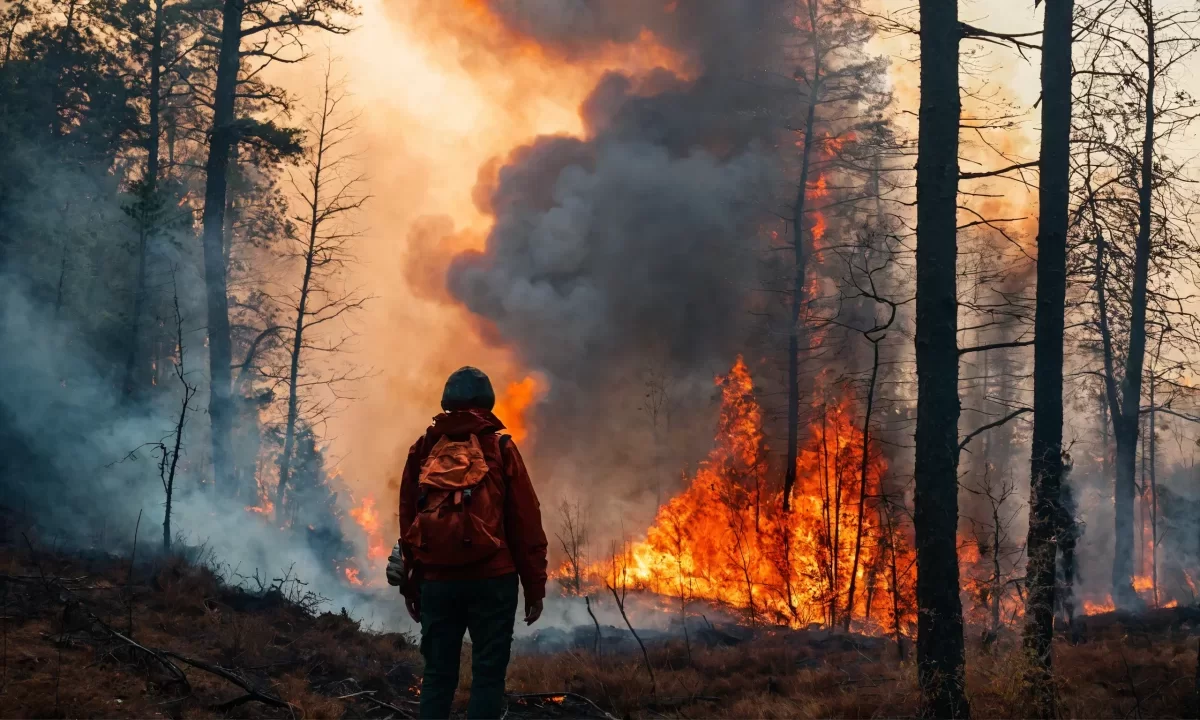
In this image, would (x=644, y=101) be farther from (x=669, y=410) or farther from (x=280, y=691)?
(x=280, y=691)

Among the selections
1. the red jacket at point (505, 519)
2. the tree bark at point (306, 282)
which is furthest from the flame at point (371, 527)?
the red jacket at point (505, 519)

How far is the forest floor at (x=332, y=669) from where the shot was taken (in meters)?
5.03

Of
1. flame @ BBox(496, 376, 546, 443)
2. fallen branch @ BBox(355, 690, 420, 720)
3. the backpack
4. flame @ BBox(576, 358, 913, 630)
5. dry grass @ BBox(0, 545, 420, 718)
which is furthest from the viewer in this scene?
flame @ BBox(496, 376, 546, 443)

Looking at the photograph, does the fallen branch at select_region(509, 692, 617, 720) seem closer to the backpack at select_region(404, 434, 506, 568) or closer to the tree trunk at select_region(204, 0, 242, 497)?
the backpack at select_region(404, 434, 506, 568)

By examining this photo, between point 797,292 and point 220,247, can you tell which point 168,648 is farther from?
point 797,292

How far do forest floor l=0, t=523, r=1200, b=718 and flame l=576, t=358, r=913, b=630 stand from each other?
453cm

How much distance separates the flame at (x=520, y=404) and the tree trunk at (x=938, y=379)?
1705 cm

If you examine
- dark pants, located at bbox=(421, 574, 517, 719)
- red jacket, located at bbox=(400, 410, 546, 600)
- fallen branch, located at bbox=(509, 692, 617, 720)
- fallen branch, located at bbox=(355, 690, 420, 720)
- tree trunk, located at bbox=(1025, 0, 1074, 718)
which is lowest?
fallen branch, located at bbox=(355, 690, 420, 720)

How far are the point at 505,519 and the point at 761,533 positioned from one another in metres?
11.7

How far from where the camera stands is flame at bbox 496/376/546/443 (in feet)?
70.9

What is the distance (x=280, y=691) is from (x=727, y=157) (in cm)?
1848

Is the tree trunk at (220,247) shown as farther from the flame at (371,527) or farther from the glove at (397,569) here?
the flame at (371,527)

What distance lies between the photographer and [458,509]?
361 centimetres

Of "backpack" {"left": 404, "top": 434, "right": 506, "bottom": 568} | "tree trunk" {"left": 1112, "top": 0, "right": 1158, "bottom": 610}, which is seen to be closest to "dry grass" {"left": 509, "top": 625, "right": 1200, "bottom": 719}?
"backpack" {"left": 404, "top": 434, "right": 506, "bottom": 568}
